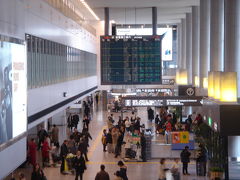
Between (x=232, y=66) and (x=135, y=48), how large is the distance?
10960 millimetres

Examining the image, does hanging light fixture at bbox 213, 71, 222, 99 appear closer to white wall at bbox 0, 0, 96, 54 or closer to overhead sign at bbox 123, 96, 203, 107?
white wall at bbox 0, 0, 96, 54

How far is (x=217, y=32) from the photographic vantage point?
2625 cm

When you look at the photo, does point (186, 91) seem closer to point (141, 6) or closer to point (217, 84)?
point (141, 6)

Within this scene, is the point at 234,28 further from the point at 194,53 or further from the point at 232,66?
the point at 194,53

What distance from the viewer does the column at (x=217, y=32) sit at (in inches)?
1015

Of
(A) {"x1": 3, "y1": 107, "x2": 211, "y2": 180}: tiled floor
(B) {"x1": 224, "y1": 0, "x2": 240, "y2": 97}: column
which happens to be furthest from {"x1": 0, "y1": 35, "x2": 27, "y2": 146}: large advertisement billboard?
(B) {"x1": 224, "y1": 0, "x2": 240, "y2": 97}: column

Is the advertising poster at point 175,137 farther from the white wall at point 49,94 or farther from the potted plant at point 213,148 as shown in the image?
the white wall at point 49,94

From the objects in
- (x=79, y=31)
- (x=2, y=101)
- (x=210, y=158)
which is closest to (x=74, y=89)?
(x=79, y=31)

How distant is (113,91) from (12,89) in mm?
28576

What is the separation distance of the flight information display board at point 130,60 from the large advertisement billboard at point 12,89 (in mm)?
20508

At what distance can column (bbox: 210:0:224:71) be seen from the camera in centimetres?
2578

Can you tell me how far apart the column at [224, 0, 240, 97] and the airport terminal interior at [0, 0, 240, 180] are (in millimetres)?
38

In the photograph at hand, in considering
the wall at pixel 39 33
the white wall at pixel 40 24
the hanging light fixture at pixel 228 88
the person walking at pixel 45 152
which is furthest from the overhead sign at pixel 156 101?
the hanging light fixture at pixel 228 88

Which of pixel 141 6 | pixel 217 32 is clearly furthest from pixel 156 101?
pixel 141 6
